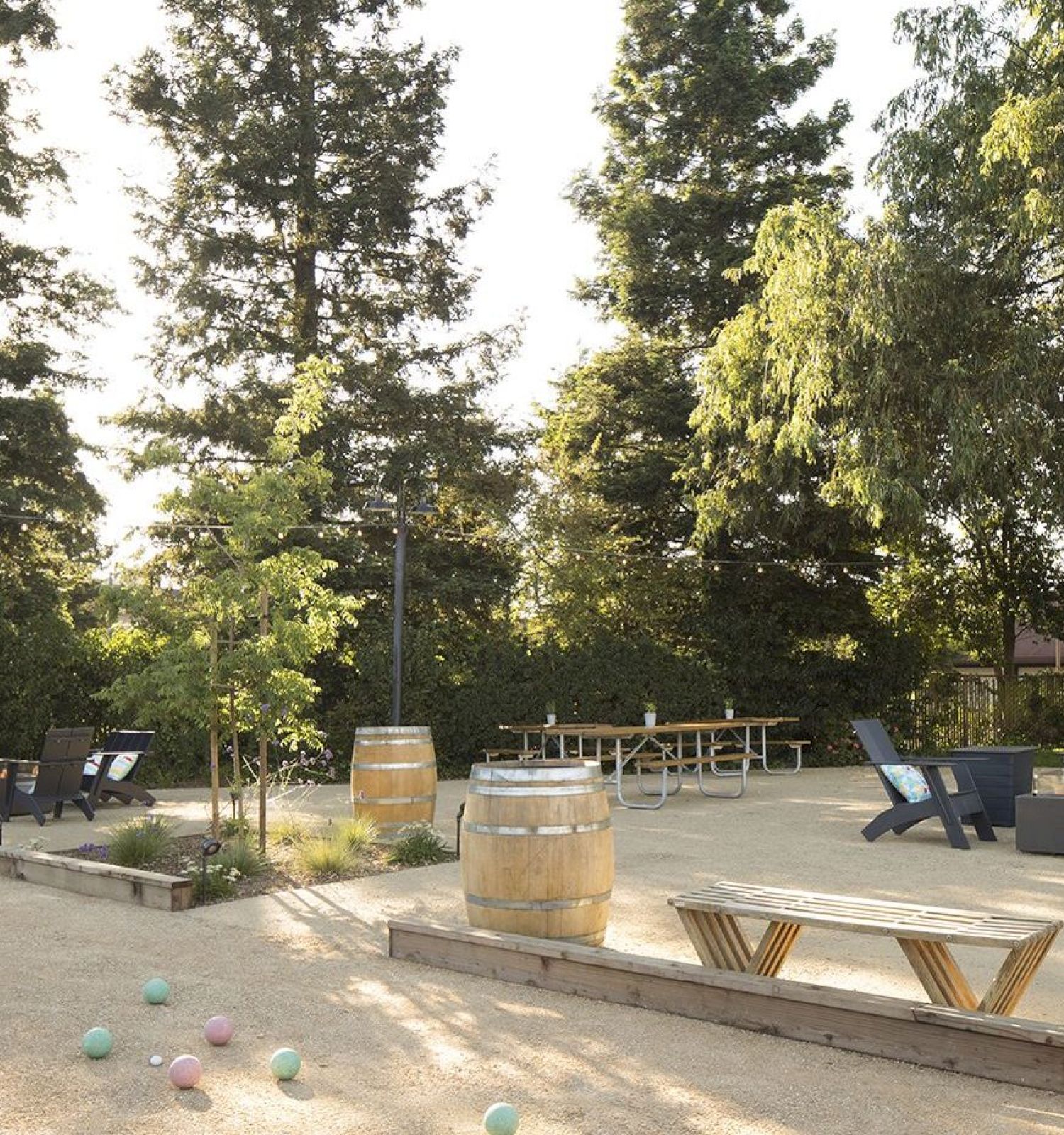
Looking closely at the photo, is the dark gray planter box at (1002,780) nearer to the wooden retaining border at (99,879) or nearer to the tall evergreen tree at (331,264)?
the wooden retaining border at (99,879)

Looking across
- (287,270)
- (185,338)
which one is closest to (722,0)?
(287,270)

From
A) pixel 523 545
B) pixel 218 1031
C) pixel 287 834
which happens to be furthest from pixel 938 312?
pixel 218 1031

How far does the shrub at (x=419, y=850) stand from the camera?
8594 mm

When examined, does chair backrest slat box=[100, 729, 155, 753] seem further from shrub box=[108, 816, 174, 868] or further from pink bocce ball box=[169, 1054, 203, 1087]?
pink bocce ball box=[169, 1054, 203, 1087]

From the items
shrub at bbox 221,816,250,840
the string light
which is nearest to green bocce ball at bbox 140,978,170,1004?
shrub at bbox 221,816,250,840

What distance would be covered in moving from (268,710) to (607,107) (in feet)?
58.5

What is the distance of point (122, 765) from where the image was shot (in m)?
12.6

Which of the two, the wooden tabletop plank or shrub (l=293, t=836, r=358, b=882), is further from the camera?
shrub (l=293, t=836, r=358, b=882)

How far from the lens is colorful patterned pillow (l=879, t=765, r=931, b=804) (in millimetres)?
9836

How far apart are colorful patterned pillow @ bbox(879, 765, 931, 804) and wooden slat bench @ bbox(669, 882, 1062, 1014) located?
502cm

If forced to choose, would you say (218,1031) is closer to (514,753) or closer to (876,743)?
(876,743)

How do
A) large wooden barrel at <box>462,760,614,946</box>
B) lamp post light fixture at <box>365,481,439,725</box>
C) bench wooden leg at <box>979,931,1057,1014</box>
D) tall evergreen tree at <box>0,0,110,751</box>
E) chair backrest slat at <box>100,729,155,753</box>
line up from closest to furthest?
bench wooden leg at <box>979,931,1057,1014</box> → large wooden barrel at <box>462,760,614,946</box> → chair backrest slat at <box>100,729,155,753</box> → lamp post light fixture at <box>365,481,439,725</box> → tall evergreen tree at <box>0,0,110,751</box>

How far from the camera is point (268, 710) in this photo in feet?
28.1

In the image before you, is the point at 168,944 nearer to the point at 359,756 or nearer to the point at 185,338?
the point at 359,756
